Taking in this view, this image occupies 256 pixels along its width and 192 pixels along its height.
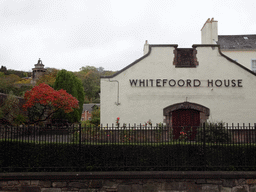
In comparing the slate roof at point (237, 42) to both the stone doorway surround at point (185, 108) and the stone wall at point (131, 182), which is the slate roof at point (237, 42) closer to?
the stone doorway surround at point (185, 108)

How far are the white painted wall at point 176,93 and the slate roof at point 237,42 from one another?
29.6ft

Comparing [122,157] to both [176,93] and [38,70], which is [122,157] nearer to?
[176,93]

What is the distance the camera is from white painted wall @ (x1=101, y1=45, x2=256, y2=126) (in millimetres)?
12086

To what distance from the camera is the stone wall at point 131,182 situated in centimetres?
665

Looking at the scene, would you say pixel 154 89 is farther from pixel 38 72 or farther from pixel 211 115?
pixel 38 72

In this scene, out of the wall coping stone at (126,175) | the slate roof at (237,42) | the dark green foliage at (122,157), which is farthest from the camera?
the slate roof at (237,42)

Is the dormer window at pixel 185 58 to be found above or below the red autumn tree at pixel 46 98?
above

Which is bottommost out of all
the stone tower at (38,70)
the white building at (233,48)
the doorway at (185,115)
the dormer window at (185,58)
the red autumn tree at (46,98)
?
the doorway at (185,115)

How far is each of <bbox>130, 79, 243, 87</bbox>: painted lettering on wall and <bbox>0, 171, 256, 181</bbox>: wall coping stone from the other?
6.20 meters

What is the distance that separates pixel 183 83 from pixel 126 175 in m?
7.04

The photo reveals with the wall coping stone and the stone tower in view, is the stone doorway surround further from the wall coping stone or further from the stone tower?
the stone tower

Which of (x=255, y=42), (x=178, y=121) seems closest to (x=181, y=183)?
(x=178, y=121)

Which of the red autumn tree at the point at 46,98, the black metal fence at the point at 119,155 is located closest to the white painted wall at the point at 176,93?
the red autumn tree at the point at 46,98

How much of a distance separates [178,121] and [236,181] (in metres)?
5.59
